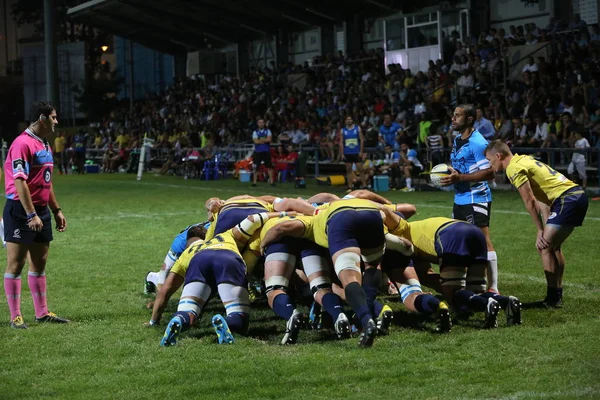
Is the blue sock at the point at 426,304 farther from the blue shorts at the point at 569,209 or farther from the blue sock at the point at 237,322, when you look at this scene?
the blue shorts at the point at 569,209

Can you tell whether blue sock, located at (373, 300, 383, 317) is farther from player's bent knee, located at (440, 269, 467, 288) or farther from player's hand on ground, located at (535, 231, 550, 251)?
player's hand on ground, located at (535, 231, 550, 251)

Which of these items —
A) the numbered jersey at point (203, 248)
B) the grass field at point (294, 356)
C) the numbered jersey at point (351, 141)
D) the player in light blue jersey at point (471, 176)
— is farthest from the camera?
the numbered jersey at point (351, 141)

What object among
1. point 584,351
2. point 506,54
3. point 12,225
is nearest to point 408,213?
point 584,351

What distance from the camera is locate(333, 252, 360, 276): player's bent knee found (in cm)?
727

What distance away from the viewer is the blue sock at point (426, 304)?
297 inches

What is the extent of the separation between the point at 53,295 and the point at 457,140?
449cm

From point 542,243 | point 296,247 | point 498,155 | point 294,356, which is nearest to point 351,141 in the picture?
point 498,155

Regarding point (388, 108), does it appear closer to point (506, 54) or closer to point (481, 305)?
point (506, 54)

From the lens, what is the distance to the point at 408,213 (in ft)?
30.5

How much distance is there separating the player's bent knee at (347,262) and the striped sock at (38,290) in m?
2.83

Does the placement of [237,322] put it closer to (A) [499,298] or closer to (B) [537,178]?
(A) [499,298]

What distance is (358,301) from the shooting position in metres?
7.05

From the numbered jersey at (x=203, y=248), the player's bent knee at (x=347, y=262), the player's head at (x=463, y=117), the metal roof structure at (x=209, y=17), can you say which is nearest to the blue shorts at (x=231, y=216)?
the numbered jersey at (x=203, y=248)

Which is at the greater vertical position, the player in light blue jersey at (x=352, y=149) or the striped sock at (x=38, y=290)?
the player in light blue jersey at (x=352, y=149)
